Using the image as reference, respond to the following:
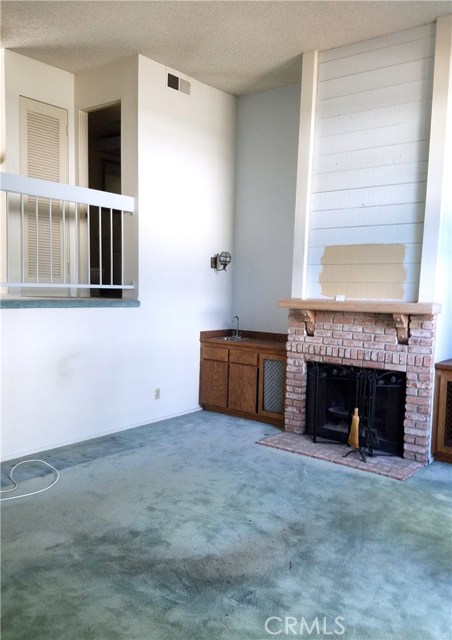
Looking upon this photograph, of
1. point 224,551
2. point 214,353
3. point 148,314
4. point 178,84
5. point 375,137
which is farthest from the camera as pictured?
point 214,353

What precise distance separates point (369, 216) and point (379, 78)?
3.69 feet

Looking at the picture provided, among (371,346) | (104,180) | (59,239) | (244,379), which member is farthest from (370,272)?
(104,180)

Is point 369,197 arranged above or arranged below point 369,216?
above

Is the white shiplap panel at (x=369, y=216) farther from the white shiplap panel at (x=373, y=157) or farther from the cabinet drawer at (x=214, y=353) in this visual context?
the cabinet drawer at (x=214, y=353)

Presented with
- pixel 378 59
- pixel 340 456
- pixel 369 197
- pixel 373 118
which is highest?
pixel 378 59

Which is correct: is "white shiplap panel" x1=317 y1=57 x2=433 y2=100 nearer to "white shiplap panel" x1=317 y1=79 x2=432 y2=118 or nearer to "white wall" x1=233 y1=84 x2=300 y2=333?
"white shiplap panel" x1=317 y1=79 x2=432 y2=118

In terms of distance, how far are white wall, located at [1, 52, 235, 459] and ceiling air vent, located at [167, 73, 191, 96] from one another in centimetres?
8

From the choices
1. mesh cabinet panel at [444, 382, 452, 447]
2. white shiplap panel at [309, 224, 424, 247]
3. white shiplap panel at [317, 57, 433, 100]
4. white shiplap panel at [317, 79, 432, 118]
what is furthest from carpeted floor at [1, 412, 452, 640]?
white shiplap panel at [317, 57, 433, 100]

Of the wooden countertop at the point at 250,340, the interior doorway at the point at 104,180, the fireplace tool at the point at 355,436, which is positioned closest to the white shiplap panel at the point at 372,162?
the wooden countertop at the point at 250,340

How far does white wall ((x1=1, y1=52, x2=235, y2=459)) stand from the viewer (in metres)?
3.81

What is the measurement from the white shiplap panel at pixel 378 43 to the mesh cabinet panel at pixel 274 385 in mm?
2793

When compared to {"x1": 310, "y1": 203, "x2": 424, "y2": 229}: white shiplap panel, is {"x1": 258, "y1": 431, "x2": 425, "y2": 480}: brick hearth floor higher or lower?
lower

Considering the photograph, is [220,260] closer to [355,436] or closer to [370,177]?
[370,177]

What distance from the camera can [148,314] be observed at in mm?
4684
